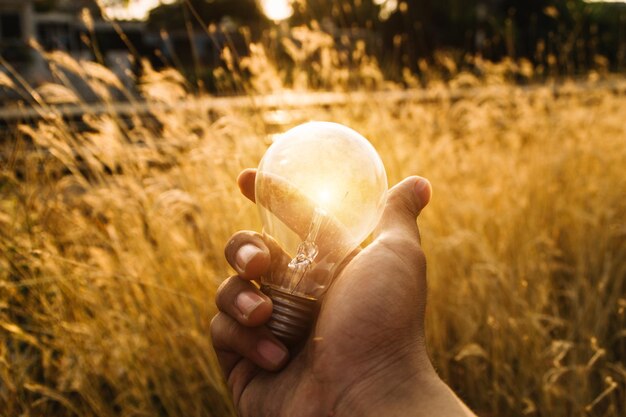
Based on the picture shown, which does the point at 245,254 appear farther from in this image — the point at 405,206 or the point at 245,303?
the point at 405,206

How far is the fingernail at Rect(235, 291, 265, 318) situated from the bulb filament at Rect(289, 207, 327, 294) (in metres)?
0.08

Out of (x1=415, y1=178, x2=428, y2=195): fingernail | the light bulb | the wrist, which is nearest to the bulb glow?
the light bulb

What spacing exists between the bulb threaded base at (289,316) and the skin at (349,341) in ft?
0.07

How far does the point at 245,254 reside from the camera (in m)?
1.25

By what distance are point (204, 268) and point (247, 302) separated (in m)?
1.36

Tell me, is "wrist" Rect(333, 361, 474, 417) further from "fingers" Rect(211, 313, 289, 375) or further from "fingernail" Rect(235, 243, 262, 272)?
"fingernail" Rect(235, 243, 262, 272)

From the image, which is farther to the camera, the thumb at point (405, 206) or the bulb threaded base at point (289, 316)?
the thumb at point (405, 206)

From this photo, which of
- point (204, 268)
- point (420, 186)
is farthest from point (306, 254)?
point (204, 268)

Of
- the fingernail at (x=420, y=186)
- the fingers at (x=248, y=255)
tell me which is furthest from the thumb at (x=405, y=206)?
the fingers at (x=248, y=255)

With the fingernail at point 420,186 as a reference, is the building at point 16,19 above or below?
above

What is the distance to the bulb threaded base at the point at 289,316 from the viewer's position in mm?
1211

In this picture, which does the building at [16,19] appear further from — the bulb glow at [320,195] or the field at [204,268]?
the bulb glow at [320,195]

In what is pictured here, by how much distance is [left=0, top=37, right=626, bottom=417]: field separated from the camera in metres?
2.09

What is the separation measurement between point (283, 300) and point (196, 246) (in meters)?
1.68
